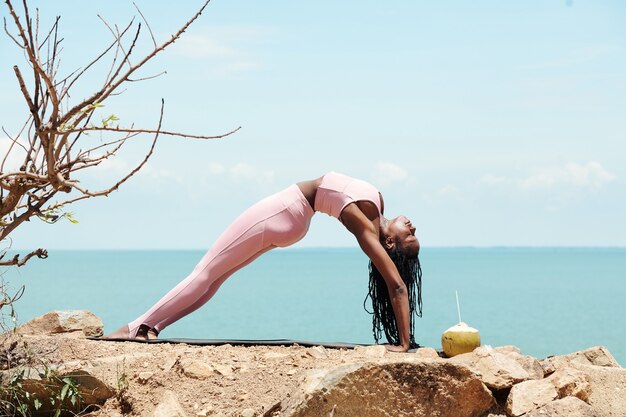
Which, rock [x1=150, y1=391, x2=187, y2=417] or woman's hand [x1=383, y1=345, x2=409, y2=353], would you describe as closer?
rock [x1=150, y1=391, x2=187, y2=417]

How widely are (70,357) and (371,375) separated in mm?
2197

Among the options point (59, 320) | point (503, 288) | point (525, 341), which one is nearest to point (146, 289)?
point (503, 288)

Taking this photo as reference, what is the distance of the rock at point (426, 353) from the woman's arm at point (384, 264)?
6.7 inches

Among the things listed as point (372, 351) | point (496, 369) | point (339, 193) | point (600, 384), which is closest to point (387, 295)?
point (339, 193)

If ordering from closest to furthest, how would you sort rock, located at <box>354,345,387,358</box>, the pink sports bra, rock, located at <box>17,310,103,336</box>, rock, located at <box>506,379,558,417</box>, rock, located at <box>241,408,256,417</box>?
rock, located at <box>506,379,558,417</box>, rock, located at <box>241,408,256,417</box>, rock, located at <box>354,345,387,358</box>, the pink sports bra, rock, located at <box>17,310,103,336</box>

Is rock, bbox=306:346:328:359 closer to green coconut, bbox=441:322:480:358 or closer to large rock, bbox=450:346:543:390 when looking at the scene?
green coconut, bbox=441:322:480:358

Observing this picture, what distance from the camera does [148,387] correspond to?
6492 millimetres

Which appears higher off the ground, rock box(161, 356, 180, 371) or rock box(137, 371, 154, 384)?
rock box(161, 356, 180, 371)

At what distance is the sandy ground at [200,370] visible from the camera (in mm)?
6238

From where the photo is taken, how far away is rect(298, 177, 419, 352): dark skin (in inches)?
282

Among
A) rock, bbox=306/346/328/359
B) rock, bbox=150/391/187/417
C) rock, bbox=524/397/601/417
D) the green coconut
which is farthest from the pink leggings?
rock, bbox=524/397/601/417

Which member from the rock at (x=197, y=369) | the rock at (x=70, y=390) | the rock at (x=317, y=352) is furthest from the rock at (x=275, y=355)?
the rock at (x=70, y=390)

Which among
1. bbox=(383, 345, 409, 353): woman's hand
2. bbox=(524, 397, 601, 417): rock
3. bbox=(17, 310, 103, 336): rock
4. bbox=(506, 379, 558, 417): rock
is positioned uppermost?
bbox=(17, 310, 103, 336): rock

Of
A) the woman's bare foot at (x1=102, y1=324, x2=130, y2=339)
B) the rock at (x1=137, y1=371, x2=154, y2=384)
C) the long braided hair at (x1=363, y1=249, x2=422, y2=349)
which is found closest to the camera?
the rock at (x1=137, y1=371, x2=154, y2=384)
